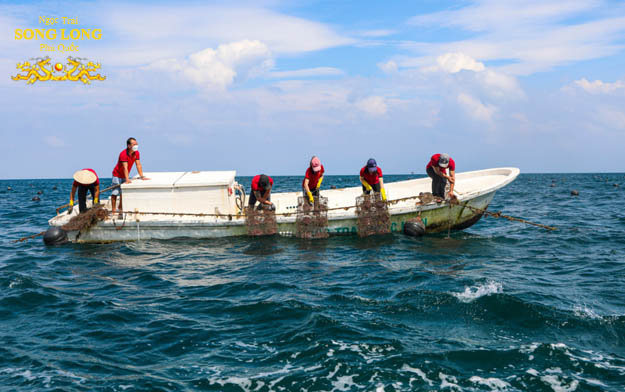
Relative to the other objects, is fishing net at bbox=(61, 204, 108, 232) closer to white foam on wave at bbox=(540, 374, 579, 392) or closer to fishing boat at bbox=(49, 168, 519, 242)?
fishing boat at bbox=(49, 168, 519, 242)

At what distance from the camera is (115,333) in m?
7.00

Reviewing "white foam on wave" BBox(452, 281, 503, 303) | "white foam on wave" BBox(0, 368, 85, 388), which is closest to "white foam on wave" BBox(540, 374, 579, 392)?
"white foam on wave" BBox(452, 281, 503, 303)

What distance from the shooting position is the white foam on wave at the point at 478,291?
27.2 feet

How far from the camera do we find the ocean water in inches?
223

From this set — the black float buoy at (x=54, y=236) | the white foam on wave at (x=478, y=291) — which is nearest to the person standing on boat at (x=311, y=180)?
the white foam on wave at (x=478, y=291)

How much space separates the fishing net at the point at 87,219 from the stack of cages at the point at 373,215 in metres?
7.54

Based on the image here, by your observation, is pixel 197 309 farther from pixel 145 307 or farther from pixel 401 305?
pixel 401 305

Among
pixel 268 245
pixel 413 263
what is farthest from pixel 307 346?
pixel 268 245

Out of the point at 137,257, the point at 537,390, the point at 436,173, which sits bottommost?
the point at 537,390

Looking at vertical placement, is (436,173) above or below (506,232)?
above

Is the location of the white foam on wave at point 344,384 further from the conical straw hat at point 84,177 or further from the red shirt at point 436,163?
the conical straw hat at point 84,177

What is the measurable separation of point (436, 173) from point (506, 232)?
391cm

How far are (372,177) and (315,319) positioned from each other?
765 cm

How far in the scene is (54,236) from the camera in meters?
13.8
